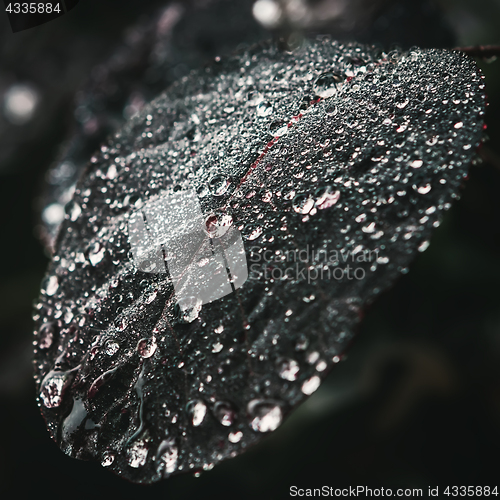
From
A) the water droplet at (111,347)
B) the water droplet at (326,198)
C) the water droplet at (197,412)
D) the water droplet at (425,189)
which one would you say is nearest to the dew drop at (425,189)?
the water droplet at (425,189)

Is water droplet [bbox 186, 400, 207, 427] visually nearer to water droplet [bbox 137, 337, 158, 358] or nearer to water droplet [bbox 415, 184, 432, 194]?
water droplet [bbox 137, 337, 158, 358]

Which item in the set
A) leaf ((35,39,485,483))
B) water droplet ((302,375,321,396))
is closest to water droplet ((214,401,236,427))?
leaf ((35,39,485,483))

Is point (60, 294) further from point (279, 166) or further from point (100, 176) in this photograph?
point (279, 166)

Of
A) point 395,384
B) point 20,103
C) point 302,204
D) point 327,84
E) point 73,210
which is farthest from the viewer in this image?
point 20,103

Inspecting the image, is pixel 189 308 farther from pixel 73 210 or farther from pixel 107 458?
pixel 73 210

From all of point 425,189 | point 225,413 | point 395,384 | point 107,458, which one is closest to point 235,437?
point 225,413

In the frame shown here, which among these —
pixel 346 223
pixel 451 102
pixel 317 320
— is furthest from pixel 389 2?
pixel 317 320

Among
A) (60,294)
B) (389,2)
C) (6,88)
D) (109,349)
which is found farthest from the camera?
(6,88)
